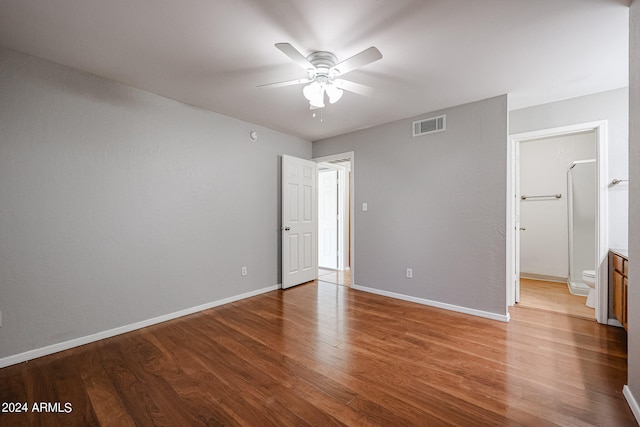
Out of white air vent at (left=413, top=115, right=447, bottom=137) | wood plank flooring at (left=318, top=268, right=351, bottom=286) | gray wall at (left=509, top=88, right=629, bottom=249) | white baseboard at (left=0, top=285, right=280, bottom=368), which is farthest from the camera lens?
wood plank flooring at (left=318, top=268, right=351, bottom=286)

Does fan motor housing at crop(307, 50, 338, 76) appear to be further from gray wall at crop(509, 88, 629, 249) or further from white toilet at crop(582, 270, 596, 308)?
white toilet at crop(582, 270, 596, 308)

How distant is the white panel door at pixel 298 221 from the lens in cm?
420

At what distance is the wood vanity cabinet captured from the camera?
238 centimetres

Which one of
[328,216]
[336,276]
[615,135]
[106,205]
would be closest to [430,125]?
[615,135]

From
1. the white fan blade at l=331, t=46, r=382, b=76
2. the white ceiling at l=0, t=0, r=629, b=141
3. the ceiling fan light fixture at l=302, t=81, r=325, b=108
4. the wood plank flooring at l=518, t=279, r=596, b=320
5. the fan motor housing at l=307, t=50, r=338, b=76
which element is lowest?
the wood plank flooring at l=518, t=279, r=596, b=320

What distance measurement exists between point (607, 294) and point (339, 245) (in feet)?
12.5

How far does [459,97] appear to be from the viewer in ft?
9.89

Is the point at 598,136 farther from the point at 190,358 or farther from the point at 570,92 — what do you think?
the point at 190,358

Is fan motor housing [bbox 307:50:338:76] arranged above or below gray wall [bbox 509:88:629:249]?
above

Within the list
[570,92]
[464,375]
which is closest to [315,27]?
[464,375]

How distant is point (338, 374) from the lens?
1.98 metres

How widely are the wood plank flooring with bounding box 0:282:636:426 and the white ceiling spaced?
7.95 ft

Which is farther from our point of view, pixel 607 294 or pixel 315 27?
pixel 607 294

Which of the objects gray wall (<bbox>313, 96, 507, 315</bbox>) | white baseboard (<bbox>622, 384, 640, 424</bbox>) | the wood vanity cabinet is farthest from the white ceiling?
white baseboard (<bbox>622, 384, 640, 424</bbox>)
